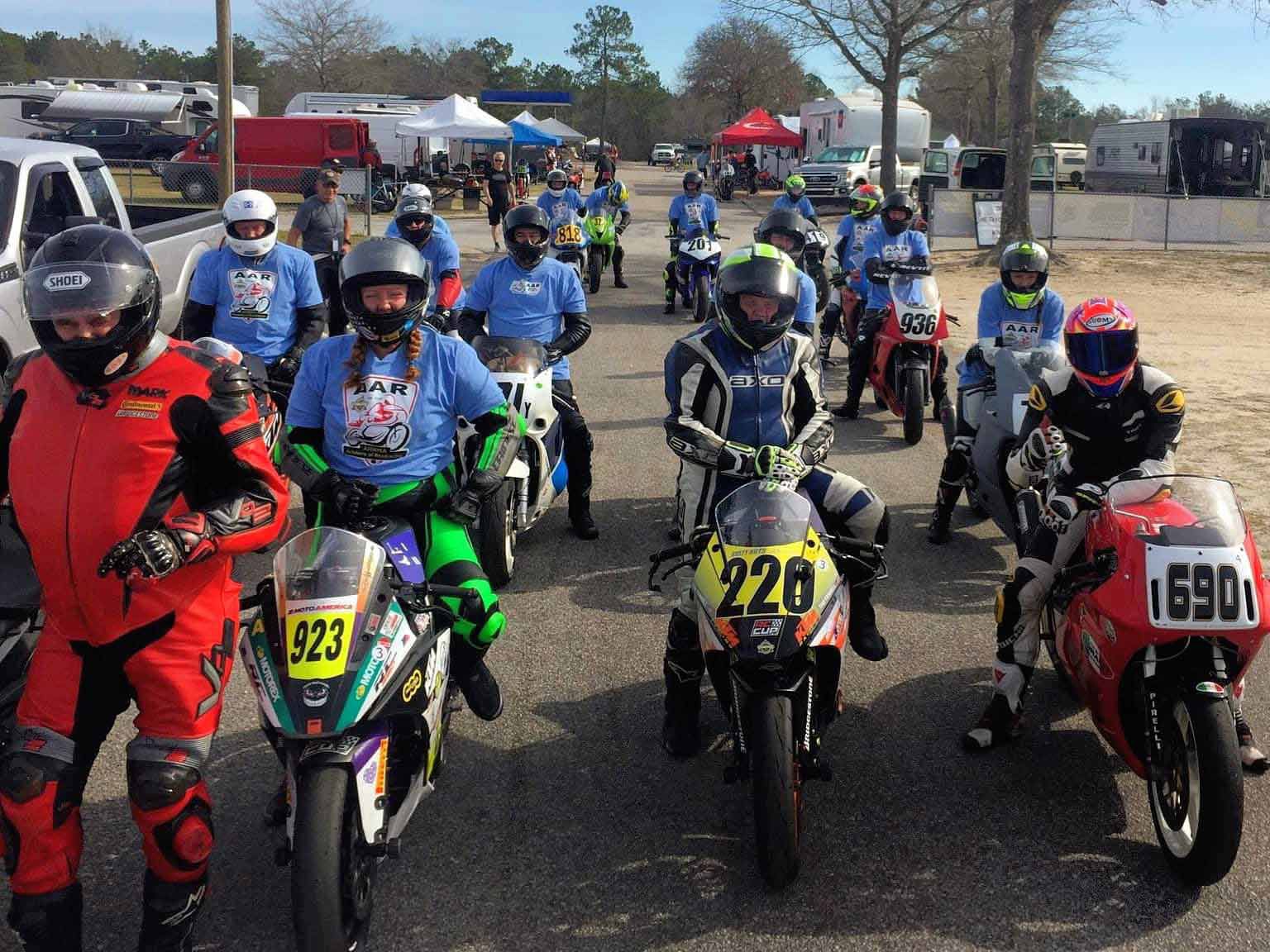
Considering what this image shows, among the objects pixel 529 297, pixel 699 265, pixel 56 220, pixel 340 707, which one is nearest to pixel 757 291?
pixel 340 707

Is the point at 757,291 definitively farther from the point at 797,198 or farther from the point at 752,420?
the point at 797,198

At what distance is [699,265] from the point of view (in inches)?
683

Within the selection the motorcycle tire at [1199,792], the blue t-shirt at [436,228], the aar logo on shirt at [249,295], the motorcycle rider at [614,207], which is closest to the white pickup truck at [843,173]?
the motorcycle rider at [614,207]

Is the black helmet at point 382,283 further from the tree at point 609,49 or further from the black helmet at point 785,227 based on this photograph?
the tree at point 609,49

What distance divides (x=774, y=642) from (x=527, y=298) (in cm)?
525

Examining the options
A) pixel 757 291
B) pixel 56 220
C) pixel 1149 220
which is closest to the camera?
pixel 757 291

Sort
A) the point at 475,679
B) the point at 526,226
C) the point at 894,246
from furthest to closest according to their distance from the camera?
the point at 894,246 → the point at 526,226 → the point at 475,679

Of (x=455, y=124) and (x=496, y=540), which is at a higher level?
(x=455, y=124)

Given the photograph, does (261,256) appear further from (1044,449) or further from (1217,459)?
(1217,459)

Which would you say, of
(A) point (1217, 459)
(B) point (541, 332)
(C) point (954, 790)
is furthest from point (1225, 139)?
(C) point (954, 790)

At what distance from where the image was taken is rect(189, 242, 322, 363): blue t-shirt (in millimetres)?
8188

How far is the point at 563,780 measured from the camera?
15.4ft

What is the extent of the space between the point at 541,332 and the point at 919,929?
5733 millimetres

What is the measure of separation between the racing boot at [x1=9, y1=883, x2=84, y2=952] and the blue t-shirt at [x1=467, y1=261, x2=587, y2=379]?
5791 mm
